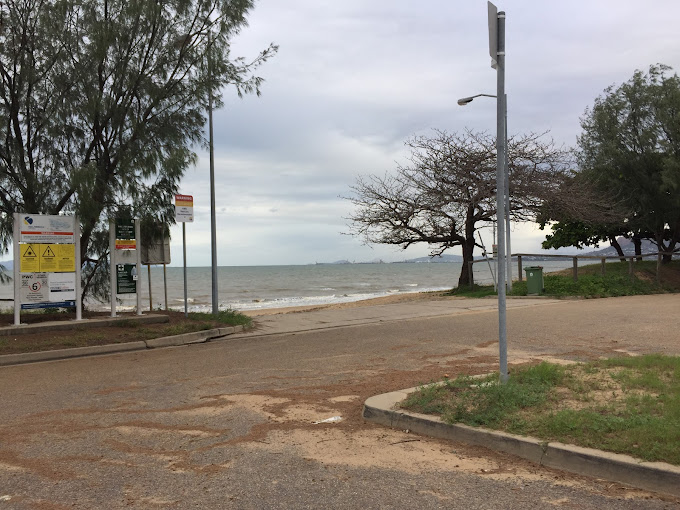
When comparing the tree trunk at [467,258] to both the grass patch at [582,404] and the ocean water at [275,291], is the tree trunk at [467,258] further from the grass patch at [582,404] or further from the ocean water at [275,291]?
the grass patch at [582,404]

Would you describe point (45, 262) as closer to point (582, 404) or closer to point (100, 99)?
point (100, 99)

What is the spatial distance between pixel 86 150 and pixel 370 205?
507 inches

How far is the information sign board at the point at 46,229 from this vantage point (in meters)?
12.2

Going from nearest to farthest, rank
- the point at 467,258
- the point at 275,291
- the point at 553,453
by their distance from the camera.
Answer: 1. the point at 553,453
2. the point at 467,258
3. the point at 275,291

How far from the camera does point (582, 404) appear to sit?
5.39 metres

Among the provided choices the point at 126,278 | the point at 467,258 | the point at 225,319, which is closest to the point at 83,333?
the point at 126,278

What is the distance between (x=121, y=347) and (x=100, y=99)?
5.41 m

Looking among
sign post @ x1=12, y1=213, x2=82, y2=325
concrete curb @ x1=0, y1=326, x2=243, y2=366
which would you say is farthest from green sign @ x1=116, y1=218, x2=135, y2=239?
concrete curb @ x1=0, y1=326, x2=243, y2=366

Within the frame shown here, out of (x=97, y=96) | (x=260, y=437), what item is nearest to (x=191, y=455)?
(x=260, y=437)

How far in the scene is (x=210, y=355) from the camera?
34.0ft

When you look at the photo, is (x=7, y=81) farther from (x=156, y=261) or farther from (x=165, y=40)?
(x=156, y=261)

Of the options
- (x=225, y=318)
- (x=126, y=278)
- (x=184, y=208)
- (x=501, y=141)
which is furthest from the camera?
(x=225, y=318)

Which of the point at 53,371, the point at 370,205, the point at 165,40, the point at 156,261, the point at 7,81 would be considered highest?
the point at 165,40

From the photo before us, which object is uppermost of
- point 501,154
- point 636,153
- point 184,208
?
point 636,153
